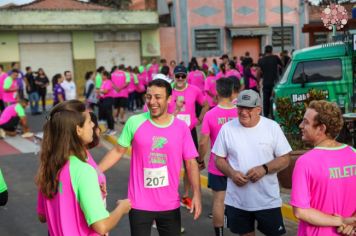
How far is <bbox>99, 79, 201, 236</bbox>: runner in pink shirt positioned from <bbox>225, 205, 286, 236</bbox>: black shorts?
43 centimetres

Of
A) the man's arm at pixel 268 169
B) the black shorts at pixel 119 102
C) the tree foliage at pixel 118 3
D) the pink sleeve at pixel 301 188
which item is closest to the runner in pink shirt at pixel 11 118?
the black shorts at pixel 119 102

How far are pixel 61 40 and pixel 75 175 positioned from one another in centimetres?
2314

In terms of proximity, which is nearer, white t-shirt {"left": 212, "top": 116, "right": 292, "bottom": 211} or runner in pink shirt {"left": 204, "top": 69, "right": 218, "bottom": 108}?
white t-shirt {"left": 212, "top": 116, "right": 292, "bottom": 211}

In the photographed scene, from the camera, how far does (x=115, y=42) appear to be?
25922 mm

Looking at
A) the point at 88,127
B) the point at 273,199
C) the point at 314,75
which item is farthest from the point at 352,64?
the point at 88,127

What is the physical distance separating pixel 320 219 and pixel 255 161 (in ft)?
4.35

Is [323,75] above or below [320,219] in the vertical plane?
above

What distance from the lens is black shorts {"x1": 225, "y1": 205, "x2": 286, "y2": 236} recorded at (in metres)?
4.11

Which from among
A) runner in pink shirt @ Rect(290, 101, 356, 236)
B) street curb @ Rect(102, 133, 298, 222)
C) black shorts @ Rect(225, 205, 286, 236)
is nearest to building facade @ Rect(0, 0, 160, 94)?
street curb @ Rect(102, 133, 298, 222)

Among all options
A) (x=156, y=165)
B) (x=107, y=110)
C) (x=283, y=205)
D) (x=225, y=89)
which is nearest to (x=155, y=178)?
(x=156, y=165)

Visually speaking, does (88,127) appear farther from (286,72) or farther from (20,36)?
(20,36)

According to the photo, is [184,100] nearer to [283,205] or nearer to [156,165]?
[283,205]

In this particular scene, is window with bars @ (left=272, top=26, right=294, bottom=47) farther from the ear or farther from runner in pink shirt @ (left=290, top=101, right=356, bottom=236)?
the ear

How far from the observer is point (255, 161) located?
13.4 ft
